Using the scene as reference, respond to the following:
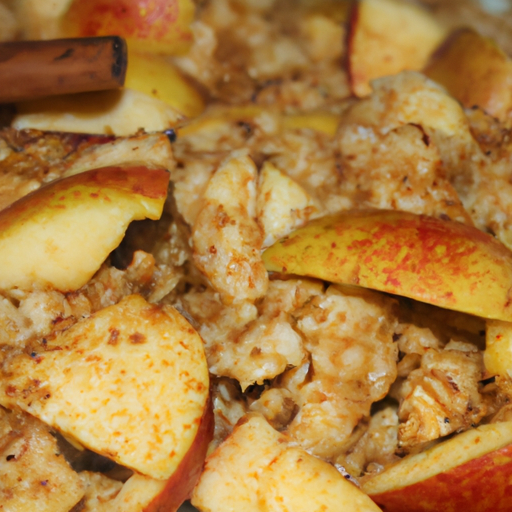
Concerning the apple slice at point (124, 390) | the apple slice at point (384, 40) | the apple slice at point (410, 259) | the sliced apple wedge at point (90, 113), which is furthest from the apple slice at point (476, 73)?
the apple slice at point (124, 390)

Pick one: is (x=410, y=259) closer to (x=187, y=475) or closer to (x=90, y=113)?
(x=187, y=475)

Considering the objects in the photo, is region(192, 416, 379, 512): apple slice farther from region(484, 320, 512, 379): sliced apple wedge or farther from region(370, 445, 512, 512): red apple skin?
region(484, 320, 512, 379): sliced apple wedge

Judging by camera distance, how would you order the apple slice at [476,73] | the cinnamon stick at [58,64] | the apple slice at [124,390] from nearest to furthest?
1. the apple slice at [124,390]
2. the cinnamon stick at [58,64]
3. the apple slice at [476,73]

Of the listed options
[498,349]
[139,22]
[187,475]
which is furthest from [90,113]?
[498,349]

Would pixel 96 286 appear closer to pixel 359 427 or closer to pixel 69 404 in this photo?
pixel 69 404

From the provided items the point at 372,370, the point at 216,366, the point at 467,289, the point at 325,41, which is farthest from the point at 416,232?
the point at 325,41

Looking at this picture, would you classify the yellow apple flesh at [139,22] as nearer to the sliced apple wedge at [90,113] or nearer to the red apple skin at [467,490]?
the sliced apple wedge at [90,113]

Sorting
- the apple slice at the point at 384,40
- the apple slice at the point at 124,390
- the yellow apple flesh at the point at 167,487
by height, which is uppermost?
the apple slice at the point at 384,40
